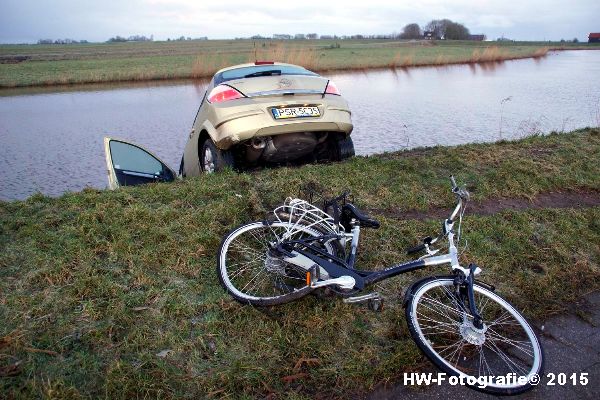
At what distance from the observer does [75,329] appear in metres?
2.84

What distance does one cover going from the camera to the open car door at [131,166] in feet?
19.6

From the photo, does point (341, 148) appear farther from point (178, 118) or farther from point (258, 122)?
point (178, 118)

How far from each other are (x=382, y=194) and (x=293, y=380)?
9.38ft

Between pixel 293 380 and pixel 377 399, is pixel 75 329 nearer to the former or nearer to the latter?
pixel 293 380

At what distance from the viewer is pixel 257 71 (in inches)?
230

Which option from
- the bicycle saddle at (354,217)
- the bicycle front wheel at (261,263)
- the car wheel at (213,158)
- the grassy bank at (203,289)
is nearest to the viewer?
the grassy bank at (203,289)

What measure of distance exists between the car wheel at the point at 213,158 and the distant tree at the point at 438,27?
3798 inches

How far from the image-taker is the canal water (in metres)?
8.91

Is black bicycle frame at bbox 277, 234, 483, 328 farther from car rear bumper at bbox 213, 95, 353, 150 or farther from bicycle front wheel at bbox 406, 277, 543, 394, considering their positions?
car rear bumper at bbox 213, 95, 353, 150

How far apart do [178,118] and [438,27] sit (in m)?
94.6

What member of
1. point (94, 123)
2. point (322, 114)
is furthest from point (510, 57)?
point (322, 114)

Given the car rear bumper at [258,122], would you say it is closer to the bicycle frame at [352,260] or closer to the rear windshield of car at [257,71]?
the rear windshield of car at [257,71]

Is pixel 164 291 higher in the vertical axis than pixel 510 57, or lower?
lower

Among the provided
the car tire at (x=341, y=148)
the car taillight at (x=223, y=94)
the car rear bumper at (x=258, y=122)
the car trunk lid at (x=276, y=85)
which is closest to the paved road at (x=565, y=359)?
the car rear bumper at (x=258, y=122)
